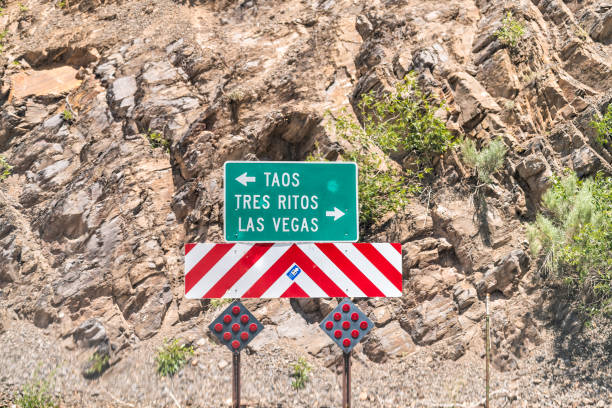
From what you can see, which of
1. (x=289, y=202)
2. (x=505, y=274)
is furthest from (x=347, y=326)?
(x=505, y=274)

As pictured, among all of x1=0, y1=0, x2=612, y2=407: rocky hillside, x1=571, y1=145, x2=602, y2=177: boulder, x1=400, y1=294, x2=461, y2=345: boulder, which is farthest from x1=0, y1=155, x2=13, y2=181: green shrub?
x1=571, y1=145, x2=602, y2=177: boulder

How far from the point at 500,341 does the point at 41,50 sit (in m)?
14.3

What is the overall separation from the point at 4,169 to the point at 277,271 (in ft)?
36.7

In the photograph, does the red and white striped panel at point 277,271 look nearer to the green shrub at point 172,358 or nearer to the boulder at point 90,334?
the green shrub at point 172,358

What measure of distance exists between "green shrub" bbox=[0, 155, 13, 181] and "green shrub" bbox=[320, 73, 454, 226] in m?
8.34

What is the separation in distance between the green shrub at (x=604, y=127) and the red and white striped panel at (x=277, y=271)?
5.77 m

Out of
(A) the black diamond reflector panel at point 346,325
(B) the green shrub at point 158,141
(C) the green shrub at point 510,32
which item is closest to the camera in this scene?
(A) the black diamond reflector panel at point 346,325

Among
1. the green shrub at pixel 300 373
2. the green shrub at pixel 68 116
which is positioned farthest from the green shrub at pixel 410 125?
the green shrub at pixel 68 116

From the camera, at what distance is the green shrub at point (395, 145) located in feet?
28.2

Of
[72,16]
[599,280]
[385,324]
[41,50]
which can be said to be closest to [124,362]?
[385,324]

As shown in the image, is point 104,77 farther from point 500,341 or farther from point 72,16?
point 500,341

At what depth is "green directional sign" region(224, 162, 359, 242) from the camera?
413 cm

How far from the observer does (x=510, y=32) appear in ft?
33.1

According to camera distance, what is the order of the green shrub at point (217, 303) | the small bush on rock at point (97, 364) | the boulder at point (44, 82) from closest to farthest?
the small bush on rock at point (97, 364), the green shrub at point (217, 303), the boulder at point (44, 82)
